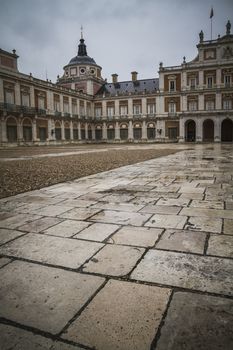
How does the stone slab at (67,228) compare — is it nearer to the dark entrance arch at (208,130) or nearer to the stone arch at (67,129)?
the stone arch at (67,129)

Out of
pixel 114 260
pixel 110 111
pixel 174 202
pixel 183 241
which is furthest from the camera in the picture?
pixel 110 111

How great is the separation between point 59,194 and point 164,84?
4322cm

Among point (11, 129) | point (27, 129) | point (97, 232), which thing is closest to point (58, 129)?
point (27, 129)

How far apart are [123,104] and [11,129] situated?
23050 millimetres

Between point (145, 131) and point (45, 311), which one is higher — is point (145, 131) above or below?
above

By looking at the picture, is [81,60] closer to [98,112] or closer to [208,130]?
[98,112]

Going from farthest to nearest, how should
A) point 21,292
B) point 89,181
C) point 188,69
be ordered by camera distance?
1. point 188,69
2. point 89,181
3. point 21,292

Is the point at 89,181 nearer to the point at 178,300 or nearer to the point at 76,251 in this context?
the point at 76,251

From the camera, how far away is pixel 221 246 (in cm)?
267

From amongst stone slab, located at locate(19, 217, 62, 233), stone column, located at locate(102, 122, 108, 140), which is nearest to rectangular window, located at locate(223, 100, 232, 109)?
stone column, located at locate(102, 122, 108, 140)

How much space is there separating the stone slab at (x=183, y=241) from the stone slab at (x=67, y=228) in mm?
1007

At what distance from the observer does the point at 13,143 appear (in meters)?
31.9

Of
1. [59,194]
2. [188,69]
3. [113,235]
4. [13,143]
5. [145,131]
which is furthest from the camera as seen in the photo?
[145,131]

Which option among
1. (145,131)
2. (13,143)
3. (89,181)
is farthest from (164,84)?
(89,181)
